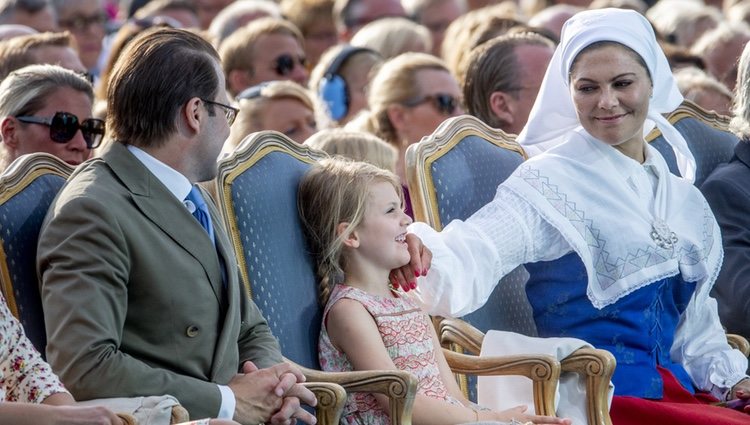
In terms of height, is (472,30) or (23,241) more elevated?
(472,30)

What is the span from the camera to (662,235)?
4.33 m

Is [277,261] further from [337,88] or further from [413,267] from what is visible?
[337,88]

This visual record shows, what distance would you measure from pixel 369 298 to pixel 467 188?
2.40 feet

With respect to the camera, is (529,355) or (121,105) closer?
(121,105)

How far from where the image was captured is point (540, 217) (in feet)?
14.0

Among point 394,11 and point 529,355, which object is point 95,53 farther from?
point 529,355

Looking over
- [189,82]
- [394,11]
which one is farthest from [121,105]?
[394,11]

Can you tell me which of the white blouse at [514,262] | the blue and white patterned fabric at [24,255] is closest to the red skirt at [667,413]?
the white blouse at [514,262]

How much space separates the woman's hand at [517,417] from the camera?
150 inches

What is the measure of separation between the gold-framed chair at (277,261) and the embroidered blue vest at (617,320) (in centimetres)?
36

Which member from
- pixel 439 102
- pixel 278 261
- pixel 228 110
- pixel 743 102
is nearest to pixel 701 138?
pixel 743 102

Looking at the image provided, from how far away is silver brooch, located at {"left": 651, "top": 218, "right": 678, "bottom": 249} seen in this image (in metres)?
4.31

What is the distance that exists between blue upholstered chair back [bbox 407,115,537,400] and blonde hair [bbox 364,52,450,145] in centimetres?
134

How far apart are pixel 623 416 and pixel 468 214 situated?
81cm
